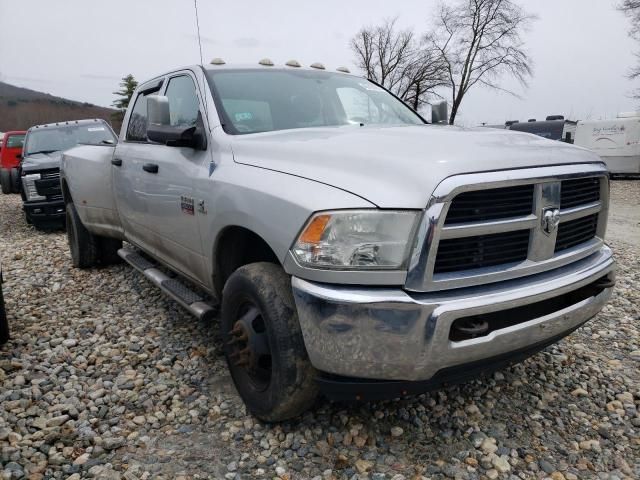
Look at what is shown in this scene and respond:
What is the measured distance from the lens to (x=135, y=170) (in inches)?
150

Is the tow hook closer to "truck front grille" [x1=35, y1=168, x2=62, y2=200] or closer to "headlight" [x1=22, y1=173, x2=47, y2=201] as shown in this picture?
"truck front grille" [x1=35, y1=168, x2=62, y2=200]

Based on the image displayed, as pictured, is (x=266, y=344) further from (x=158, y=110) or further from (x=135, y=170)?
(x=135, y=170)

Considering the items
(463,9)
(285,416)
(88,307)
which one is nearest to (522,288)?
(285,416)

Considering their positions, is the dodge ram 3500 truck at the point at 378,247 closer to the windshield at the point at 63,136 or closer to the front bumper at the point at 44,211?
the front bumper at the point at 44,211

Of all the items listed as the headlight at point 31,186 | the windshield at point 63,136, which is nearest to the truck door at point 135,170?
the headlight at point 31,186

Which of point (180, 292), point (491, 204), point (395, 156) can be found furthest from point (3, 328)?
point (491, 204)

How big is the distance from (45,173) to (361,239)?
26.9 ft

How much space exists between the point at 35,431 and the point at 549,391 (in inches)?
110

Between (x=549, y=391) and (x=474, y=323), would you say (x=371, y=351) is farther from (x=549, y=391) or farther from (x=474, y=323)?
(x=549, y=391)

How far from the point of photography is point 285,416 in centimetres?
232

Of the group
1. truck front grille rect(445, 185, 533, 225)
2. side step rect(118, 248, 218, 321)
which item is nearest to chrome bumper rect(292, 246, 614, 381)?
truck front grille rect(445, 185, 533, 225)

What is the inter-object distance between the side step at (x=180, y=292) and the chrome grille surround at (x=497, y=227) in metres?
1.48

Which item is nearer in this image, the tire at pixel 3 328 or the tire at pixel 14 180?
the tire at pixel 3 328

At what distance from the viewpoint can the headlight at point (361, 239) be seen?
73.0 inches
